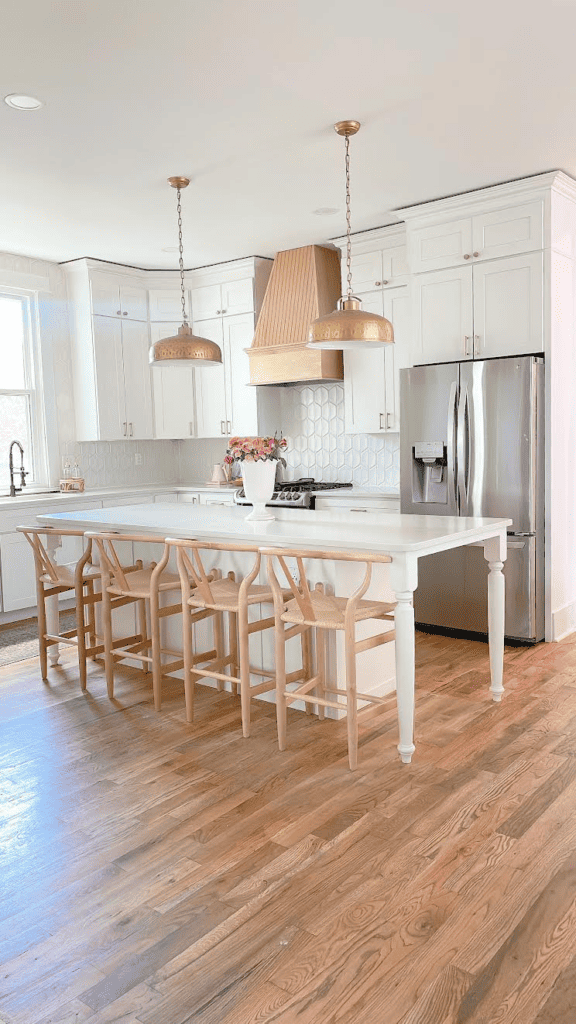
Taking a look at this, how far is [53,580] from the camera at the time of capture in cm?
421

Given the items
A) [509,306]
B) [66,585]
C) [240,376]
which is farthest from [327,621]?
[240,376]

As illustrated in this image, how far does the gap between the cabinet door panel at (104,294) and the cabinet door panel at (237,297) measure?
91 cm

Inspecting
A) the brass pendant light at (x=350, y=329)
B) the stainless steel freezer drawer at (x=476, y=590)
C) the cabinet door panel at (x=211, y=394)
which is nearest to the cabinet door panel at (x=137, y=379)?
the cabinet door panel at (x=211, y=394)

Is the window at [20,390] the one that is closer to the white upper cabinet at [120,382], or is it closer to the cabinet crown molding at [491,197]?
the white upper cabinet at [120,382]

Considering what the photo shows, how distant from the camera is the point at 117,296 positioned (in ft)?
21.6

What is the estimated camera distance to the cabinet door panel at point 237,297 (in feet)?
21.2

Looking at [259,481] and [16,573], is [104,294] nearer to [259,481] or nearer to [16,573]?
[16,573]

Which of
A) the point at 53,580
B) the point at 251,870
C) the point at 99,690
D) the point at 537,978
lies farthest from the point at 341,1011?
the point at 53,580

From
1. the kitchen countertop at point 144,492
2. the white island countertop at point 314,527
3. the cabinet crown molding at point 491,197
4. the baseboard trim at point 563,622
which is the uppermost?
the cabinet crown molding at point 491,197

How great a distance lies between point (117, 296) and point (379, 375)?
2.48 meters

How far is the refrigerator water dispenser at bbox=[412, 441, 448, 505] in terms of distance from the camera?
4.89 metres

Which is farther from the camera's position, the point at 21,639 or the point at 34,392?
the point at 34,392

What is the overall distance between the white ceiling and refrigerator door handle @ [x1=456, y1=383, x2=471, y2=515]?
1287mm

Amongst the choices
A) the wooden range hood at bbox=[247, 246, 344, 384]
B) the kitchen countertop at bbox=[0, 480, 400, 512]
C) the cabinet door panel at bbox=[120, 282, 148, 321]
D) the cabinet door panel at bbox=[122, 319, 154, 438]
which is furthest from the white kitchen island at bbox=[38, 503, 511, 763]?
the cabinet door panel at bbox=[120, 282, 148, 321]
